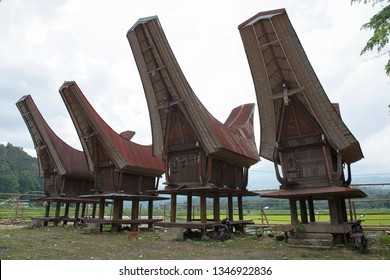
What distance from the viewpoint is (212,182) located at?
14688 mm

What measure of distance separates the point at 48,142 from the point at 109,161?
20.1ft

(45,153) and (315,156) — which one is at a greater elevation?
(45,153)

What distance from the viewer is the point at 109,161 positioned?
62.0 ft

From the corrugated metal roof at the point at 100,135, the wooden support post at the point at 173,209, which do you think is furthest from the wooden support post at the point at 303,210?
the corrugated metal roof at the point at 100,135

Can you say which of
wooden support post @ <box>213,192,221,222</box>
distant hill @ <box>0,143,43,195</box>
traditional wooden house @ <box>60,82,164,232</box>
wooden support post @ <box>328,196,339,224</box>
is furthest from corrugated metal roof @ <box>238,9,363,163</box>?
distant hill @ <box>0,143,43,195</box>

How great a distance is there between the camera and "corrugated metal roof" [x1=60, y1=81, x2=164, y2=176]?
17.8 metres

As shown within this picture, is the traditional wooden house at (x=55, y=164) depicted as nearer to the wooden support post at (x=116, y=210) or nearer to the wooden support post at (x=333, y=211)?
the wooden support post at (x=116, y=210)

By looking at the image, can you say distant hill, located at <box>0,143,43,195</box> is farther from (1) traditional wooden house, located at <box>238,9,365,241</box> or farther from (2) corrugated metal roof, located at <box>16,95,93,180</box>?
(1) traditional wooden house, located at <box>238,9,365,241</box>

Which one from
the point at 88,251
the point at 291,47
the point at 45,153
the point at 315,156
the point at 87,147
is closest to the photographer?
the point at 88,251

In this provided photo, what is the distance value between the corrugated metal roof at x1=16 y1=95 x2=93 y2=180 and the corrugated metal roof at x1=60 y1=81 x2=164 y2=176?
148 inches

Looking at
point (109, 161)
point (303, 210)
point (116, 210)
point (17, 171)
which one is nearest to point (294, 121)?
point (303, 210)

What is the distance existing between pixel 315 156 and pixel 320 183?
1.06m

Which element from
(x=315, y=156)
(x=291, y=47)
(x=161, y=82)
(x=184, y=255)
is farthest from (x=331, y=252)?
(x=161, y=82)

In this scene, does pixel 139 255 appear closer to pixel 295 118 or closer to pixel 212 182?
pixel 212 182
